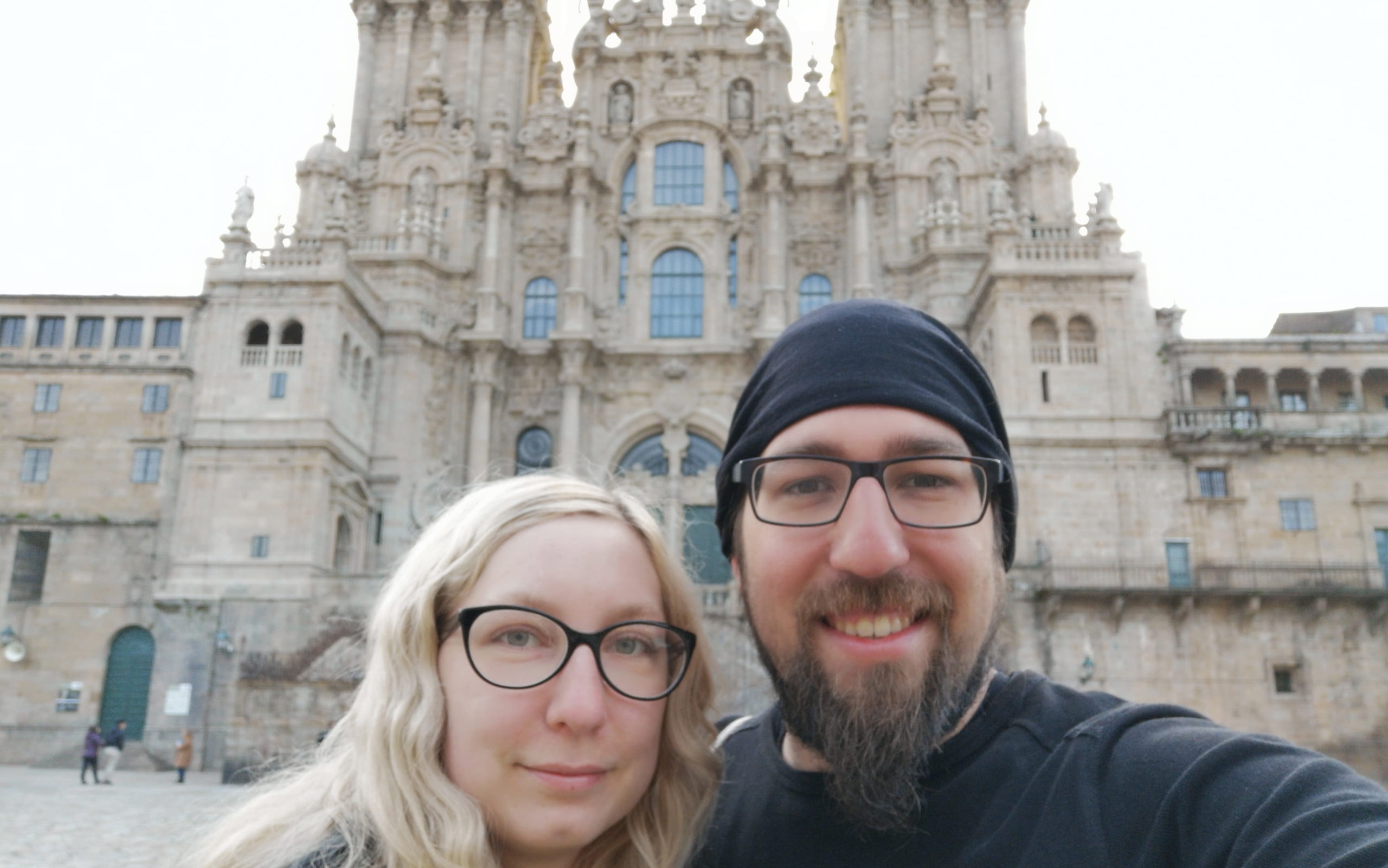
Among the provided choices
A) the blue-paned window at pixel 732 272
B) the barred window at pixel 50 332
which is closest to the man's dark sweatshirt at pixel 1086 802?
the blue-paned window at pixel 732 272

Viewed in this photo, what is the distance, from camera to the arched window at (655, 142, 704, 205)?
37625 mm

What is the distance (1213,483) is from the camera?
94.9ft

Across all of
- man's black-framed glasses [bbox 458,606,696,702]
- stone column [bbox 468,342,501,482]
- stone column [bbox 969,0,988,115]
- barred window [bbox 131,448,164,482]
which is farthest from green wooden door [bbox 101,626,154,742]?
stone column [bbox 969,0,988,115]

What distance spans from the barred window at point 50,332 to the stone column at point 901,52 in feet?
105

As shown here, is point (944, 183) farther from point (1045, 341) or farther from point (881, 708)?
point (881, 708)

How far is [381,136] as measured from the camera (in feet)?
128

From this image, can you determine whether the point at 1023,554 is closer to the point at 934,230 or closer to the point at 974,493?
the point at 934,230

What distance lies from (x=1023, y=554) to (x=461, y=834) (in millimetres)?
27810

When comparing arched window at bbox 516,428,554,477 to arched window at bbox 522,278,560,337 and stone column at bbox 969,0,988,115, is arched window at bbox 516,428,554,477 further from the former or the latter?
stone column at bbox 969,0,988,115

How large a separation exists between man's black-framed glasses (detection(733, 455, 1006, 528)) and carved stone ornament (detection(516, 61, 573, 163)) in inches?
1525

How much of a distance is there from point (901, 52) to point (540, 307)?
18352 mm

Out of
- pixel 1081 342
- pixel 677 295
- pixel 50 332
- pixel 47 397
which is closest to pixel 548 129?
pixel 677 295

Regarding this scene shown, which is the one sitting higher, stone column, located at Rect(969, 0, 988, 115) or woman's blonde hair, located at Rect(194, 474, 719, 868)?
stone column, located at Rect(969, 0, 988, 115)

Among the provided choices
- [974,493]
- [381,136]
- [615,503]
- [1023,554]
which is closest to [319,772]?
[615,503]
